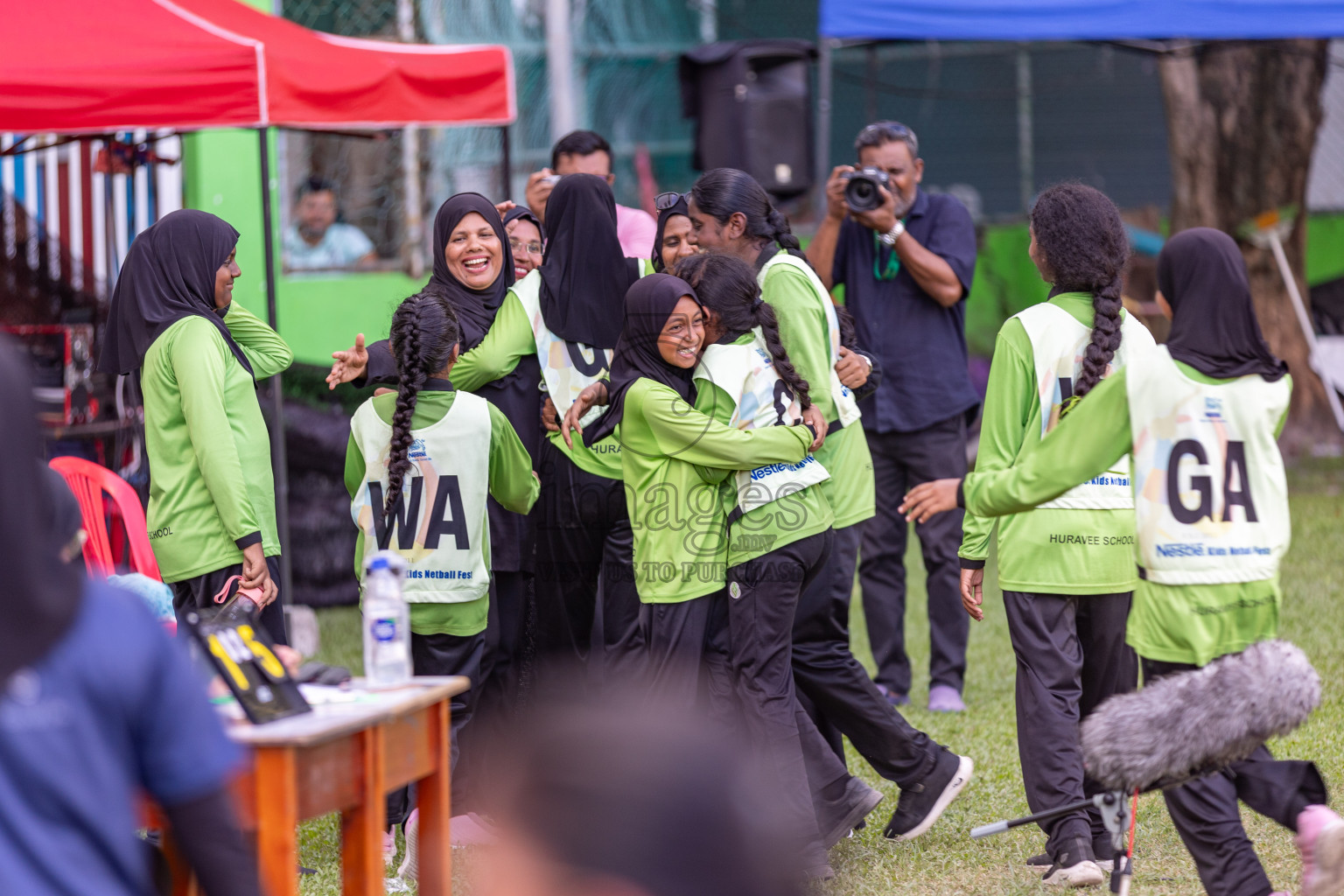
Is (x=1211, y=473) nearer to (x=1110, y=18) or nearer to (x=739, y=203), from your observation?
(x=739, y=203)

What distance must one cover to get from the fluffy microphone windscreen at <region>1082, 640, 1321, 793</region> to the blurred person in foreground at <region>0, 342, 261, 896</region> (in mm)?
1907

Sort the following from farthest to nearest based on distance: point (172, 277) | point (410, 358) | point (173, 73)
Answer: point (173, 73)
point (172, 277)
point (410, 358)

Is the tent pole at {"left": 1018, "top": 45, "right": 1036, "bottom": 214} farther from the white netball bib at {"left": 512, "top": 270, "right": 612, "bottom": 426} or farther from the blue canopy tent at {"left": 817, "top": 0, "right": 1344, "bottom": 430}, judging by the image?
the white netball bib at {"left": 512, "top": 270, "right": 612, "bottom": 426}

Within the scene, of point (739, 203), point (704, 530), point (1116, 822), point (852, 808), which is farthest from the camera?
point (739, 203)

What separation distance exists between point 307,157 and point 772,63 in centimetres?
336

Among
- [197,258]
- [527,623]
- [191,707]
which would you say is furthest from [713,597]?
[191,707]

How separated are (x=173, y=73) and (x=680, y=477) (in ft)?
8.43

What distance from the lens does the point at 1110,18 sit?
845 centimetres

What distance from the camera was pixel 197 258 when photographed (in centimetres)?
420

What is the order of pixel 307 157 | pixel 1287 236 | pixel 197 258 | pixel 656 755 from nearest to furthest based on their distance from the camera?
pixel 656 755 < pixel 197 258 < pixel 307 157 < pixel 1287 236

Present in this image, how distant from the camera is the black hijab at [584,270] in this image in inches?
179

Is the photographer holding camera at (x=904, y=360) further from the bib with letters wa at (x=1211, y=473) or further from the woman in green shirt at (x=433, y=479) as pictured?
the bib with letters wa at (x=1211, y=473)

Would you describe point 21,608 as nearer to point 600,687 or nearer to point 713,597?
point 713,597

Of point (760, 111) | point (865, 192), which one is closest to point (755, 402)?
point (865, 192)
